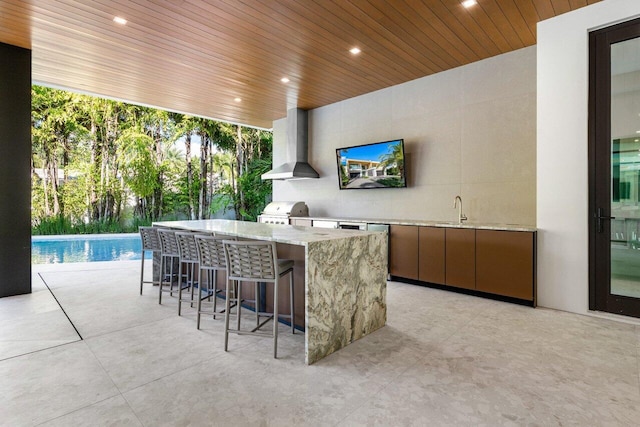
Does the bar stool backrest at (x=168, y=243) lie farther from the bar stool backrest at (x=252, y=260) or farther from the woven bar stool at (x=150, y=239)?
the bar stool backrest at (x=252, y=260)

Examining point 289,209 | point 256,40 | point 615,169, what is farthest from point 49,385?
point 615,169

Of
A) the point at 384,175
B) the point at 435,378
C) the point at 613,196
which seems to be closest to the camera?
the point at 435,378

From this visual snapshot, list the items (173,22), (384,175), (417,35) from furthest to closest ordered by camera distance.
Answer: (384,175) < (417,35) < (173,22)

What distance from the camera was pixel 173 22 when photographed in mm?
3422

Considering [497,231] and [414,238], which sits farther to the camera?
[414,238]

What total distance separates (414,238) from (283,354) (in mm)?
2716

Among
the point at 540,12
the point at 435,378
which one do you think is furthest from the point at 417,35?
the point at 435,378

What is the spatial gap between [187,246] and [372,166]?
3339 mm

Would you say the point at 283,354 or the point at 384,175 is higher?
the point at 384,175

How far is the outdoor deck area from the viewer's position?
1.74m

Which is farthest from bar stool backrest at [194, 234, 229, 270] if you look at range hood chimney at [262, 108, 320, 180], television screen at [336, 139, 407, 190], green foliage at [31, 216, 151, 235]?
green foliage at [31, 216, 151, 235]

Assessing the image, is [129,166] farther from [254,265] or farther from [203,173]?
[254,265]

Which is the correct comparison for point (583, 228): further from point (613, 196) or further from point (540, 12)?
point (540, 12)

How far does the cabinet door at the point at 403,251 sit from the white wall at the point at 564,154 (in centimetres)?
147
